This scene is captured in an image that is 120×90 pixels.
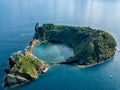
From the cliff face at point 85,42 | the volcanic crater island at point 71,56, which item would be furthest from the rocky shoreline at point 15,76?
the cliff face at point 85,42

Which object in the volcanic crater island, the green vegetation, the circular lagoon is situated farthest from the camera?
the circular lagoon

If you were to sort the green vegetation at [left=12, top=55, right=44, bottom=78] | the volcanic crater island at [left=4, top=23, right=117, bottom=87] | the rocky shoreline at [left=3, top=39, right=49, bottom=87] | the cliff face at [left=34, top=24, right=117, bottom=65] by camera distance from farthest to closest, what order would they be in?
the cliff face at [left=34, top=24, right=117, bottom=65] → the green vegetation at [left=12, top=55, right=44, bottom=78] → the volcanic crater island at [left=4, top=23, right=117, bottom=87] → the rocky shoreline at [left=3, top=39, right=49, bottom=87]

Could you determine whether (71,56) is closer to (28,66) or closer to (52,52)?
(52,52)

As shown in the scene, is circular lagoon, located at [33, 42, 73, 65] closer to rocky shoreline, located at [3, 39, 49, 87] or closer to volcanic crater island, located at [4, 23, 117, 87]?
volcanic crater island, located at [4, 23, 117, 87]

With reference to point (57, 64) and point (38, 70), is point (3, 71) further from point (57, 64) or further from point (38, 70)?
point (57, 64)

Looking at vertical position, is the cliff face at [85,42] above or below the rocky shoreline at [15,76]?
above

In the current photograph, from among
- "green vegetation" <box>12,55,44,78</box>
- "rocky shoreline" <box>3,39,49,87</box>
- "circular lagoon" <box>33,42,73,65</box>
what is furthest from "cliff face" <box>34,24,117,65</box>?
"rocky shoreline" <box>3,39,49,87</box>

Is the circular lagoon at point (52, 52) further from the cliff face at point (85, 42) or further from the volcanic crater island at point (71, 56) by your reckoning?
the cliff face at point (85, 42)

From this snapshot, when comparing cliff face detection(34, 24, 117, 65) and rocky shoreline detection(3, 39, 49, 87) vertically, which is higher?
cliff face detection(34, 24, 117, 65)
